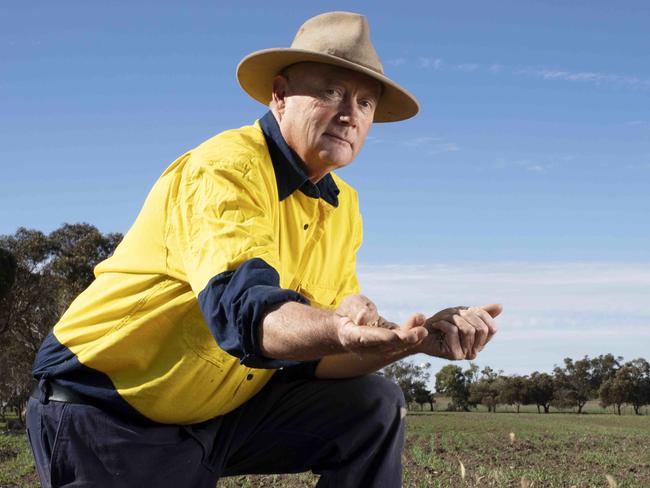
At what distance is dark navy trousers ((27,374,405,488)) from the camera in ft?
9.77

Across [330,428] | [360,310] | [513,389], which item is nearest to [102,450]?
[330,428]

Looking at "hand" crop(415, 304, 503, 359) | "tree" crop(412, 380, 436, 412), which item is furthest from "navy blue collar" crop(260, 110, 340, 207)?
"tree" crop(412, 380, 436, 412)

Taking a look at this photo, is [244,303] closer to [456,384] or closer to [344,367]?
[344,367]

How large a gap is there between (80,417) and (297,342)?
4.21 ft

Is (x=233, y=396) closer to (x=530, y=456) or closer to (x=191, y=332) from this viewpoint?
(x=191, y=332)

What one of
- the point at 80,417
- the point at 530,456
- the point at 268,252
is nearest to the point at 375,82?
the point at 268,252

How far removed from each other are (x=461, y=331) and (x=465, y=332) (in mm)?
11

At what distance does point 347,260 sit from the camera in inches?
139

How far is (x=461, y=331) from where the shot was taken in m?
2.19

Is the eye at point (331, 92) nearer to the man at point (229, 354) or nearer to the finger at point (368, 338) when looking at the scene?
the man at point (229, 354)

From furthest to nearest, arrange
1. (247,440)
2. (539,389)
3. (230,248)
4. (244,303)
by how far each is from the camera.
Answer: (539,389) < (247,440) < (230,248) < (244,303)

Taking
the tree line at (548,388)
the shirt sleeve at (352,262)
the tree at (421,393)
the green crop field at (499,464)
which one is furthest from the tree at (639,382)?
the shirt sleeve at (352,262)

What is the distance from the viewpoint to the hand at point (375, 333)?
191 cm

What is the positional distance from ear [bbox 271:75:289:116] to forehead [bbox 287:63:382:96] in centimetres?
4
